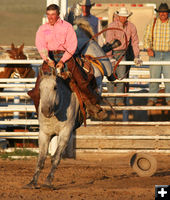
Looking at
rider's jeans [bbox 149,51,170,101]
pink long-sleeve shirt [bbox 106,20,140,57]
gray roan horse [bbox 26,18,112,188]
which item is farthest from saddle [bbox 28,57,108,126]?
rider's jeans [bbox 149,51,170,101]

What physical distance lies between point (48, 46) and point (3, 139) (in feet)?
14.8

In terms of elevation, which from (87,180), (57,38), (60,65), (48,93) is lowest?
(87,180)

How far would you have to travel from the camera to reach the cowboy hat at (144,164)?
9.22 m

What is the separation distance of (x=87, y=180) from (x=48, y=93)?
2.13 metres

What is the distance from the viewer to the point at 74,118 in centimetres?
830

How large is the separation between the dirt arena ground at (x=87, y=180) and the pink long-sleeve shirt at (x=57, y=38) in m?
2.04

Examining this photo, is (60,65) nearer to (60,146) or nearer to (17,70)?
(60,146)

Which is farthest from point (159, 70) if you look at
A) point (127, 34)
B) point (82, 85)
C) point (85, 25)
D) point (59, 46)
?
point (59, 46)

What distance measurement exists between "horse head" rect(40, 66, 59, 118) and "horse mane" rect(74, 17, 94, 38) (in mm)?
2419

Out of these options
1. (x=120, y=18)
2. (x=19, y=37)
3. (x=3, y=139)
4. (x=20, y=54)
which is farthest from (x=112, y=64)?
(x=19, y=37)

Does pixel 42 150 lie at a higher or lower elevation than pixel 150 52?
lower

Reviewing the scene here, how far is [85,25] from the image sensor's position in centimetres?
990

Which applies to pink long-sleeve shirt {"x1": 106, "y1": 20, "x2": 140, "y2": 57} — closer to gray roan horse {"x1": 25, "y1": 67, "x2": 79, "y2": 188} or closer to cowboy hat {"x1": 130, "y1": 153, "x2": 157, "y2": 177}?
cowboy hat {"x1": 130, "y1": 153, "x2": 157, "y2": 177}

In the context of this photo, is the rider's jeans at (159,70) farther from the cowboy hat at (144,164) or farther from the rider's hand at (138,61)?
the cowboy hat at (144,164)
